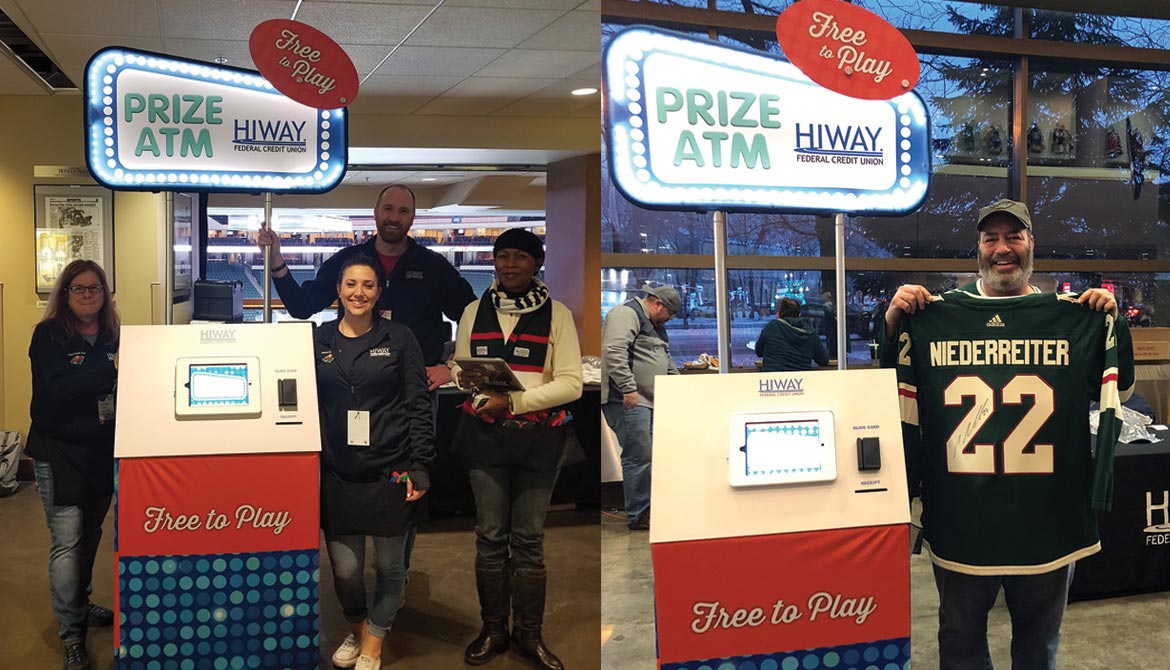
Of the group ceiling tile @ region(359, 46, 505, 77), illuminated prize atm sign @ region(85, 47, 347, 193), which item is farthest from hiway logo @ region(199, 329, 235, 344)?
ceiling tile @ region(359, 46, 505, 77)

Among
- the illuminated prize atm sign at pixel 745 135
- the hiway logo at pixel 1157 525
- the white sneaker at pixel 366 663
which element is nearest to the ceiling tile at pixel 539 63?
the illuminated prize atm sign at pixel 745 135

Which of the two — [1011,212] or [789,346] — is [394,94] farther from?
[1011,212]

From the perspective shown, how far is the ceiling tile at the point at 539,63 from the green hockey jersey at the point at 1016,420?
156 centimetres

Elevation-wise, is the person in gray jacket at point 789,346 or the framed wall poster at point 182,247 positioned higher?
the framed wall poster at point 182,247

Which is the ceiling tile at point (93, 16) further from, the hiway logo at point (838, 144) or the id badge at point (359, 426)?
the hiway logo at point (838, 144)

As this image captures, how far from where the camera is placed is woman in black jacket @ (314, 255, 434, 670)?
8.05 ft

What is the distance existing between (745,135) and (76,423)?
1979 millimetres

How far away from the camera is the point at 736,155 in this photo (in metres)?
2.18

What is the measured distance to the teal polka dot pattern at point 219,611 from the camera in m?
2.42

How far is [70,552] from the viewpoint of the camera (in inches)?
98.3

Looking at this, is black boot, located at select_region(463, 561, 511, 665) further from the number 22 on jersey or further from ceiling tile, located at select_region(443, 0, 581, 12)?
ceiling tile, located at select_region(443, 0, 581, 12)

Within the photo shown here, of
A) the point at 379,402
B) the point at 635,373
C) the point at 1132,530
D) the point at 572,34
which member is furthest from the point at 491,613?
the point at 1132,530

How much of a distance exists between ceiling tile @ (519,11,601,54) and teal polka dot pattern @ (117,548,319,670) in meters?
1.87

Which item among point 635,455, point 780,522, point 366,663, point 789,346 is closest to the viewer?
point 780,522
